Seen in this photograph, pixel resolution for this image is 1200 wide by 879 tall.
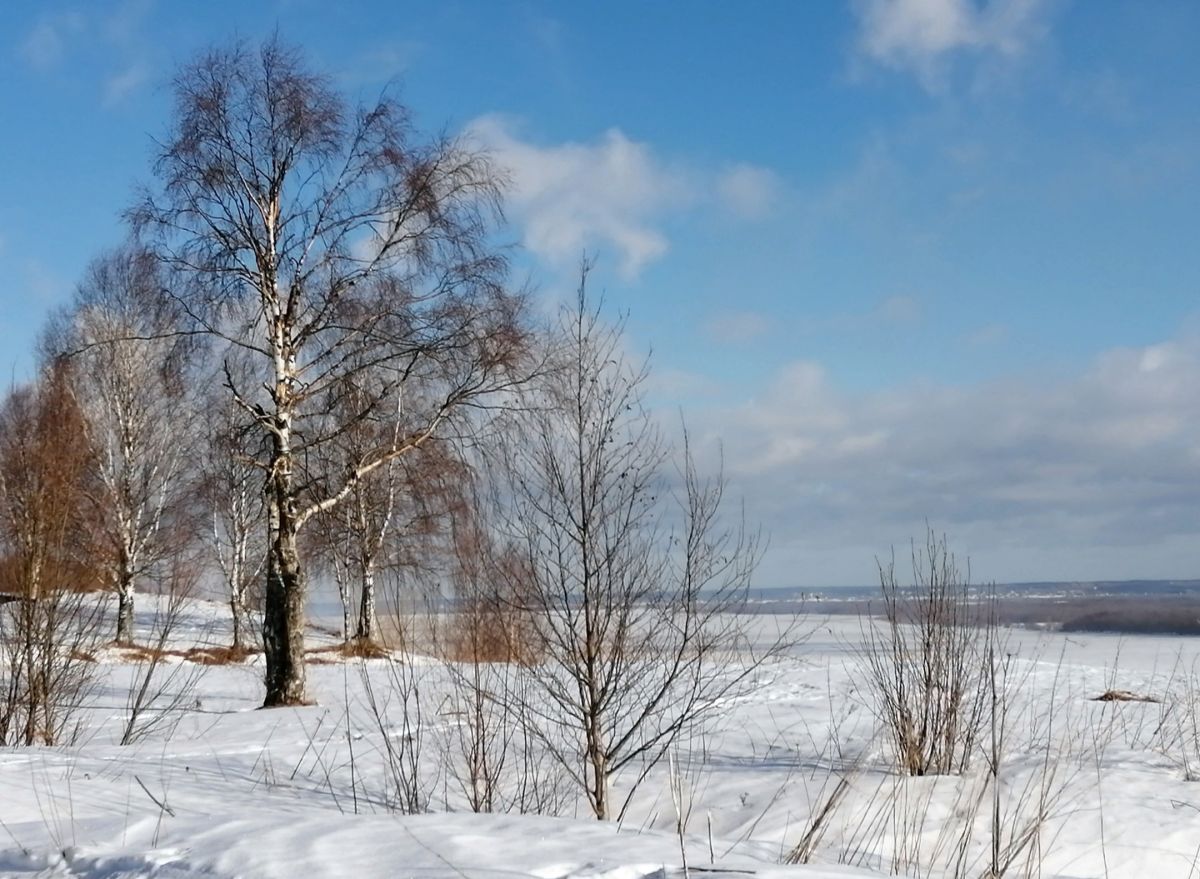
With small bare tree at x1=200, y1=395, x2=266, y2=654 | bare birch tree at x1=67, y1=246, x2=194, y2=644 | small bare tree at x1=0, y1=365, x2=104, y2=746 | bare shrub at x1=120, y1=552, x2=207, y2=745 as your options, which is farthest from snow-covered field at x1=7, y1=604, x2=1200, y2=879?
bare birch tree at x1=67, y1=246, x2=194, y2=644

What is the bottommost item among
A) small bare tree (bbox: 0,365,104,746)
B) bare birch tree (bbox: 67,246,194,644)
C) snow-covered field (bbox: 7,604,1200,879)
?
snow-covered field (bbox: 7,604,1200,879)

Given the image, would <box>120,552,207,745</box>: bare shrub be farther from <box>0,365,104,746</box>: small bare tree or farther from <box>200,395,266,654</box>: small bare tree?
<box>200,395,266,654</box>: small bare tree

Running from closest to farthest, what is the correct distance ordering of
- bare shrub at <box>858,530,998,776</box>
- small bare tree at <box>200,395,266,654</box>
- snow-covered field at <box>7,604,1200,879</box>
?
snow-covered field at <box>7,604,1200,879</box> → bare shrub at <box>858,530,998,776</box> → small bare tree at <box>200,395,266,654</box>

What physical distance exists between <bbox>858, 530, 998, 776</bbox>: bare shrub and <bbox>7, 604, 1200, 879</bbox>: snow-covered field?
0.27m

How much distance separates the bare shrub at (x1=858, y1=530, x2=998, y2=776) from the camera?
23.8ft

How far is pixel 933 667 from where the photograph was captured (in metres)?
7.31

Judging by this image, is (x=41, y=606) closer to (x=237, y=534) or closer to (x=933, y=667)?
(x=933, y=667)

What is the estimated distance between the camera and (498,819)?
3.94m

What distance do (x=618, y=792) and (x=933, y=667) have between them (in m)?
2.43

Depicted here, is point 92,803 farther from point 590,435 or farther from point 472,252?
point 472,252

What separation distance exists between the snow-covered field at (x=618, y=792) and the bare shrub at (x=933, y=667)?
10.7 inches

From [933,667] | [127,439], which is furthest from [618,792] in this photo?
[127,439]

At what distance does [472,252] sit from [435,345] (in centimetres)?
129

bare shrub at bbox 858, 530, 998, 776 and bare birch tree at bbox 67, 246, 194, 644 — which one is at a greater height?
bare birch tree at bbox 67, 246, 194, 644
